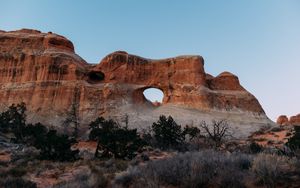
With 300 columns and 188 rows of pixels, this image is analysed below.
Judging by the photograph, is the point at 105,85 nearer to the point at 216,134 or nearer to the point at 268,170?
the point at 216,134

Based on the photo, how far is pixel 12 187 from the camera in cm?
768

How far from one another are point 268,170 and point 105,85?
4992cm

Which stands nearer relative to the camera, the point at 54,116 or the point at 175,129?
the point at 175,129

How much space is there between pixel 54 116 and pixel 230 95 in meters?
30.5

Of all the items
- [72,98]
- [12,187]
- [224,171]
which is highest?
[72,98]

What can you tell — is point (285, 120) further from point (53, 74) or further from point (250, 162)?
point (250, 162)

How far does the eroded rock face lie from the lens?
51.9 meters

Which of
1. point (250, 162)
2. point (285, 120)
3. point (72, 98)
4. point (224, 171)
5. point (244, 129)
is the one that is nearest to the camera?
point (224, 171)

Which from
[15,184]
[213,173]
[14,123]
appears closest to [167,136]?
[14,123]

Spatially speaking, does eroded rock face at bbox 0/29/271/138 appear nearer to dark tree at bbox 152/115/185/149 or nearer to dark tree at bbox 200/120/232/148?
dark tree at bbox 200/120/232/148

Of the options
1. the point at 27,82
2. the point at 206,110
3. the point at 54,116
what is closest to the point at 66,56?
the point at 27,82

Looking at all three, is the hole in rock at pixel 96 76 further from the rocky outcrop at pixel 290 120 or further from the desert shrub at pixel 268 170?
the desert shrub at pixel 268 170

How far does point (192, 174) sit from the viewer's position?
6402 mm

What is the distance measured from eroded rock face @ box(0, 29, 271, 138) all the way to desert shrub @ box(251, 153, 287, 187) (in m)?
42.1
